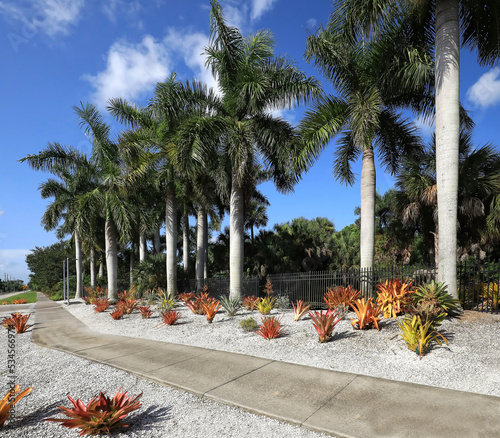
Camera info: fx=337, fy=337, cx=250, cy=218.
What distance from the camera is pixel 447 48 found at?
848 centimetres

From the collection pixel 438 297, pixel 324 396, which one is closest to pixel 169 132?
pixel 438 297

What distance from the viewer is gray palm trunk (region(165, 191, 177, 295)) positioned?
15422mm

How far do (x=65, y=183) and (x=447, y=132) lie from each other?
73.9ft

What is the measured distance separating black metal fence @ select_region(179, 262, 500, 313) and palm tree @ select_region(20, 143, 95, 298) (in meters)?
9.92

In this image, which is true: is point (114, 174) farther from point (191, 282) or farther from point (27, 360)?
point (27, 360)

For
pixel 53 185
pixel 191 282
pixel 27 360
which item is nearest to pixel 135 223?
pixel 191 282

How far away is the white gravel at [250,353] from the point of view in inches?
145

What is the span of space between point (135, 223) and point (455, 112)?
50.2 feet

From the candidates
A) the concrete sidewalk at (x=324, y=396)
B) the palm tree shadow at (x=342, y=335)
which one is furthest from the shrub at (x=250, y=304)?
the concrete sidewalk at (x=324, y=396)

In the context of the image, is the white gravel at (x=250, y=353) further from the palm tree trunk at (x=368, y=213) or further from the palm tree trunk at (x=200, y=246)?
the palm tree trunk at (x=200, y=246)

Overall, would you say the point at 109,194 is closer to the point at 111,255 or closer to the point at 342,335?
the point at 111,255

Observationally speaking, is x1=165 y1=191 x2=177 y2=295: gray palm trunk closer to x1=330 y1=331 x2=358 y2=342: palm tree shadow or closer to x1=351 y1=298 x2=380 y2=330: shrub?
x1=330 y1=331 x2=358 y2=342: palm tree shadow

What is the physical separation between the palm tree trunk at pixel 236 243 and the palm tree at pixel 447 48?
674cm

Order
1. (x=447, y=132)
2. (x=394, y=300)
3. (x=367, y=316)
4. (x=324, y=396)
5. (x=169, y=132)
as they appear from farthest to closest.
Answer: (x=169, y=132) → (x=447, y=132) → (x=394, y=300) → (x=367, y=316) → (x=324, y=396)
